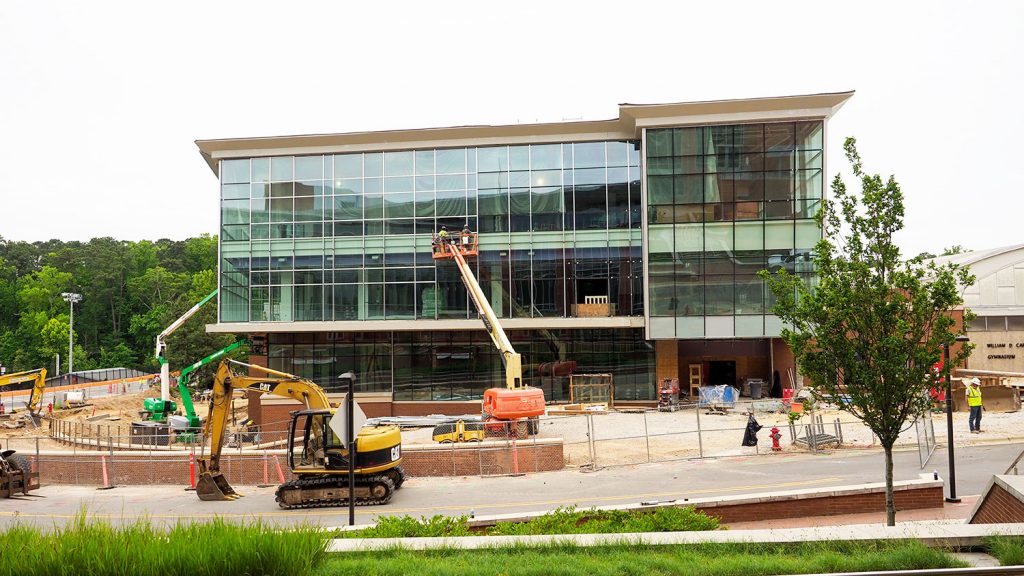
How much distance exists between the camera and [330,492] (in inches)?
730

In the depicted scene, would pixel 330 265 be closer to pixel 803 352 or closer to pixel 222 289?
pixel 222 289

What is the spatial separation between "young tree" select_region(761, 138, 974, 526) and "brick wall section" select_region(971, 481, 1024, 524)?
147 centimetres

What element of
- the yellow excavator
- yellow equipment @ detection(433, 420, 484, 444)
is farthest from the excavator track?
yellow equipment @ detection(433, 420, 484, 444)

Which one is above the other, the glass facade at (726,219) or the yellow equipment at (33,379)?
the glass facade at (726,219)

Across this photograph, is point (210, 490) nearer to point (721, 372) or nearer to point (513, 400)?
point (513, 400)

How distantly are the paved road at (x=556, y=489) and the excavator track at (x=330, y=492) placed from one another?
1.12 feet

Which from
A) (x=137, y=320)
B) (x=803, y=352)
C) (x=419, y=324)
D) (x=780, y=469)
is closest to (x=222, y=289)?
(x=419, y=324)

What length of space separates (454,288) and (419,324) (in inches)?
104

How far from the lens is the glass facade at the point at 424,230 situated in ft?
125

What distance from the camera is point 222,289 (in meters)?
40.1

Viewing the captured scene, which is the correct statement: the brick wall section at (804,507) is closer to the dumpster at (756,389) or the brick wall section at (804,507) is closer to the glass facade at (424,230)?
the dumpster at (756,389)

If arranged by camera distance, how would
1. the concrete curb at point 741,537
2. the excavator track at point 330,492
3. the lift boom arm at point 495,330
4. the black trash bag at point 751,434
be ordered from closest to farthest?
the concrete curb at point 741,537, the excavator track at point 330,492, the black trash bag at point 751,434, the lift boom arm at point 495,330

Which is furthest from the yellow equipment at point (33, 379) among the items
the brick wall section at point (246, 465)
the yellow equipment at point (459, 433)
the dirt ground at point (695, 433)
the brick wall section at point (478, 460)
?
the brick wall section at point (478, 460)

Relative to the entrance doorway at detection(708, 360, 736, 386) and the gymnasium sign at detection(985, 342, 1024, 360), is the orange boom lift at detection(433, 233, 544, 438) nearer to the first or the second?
the entrance doorway at detection(708, 360, 736, 386)
